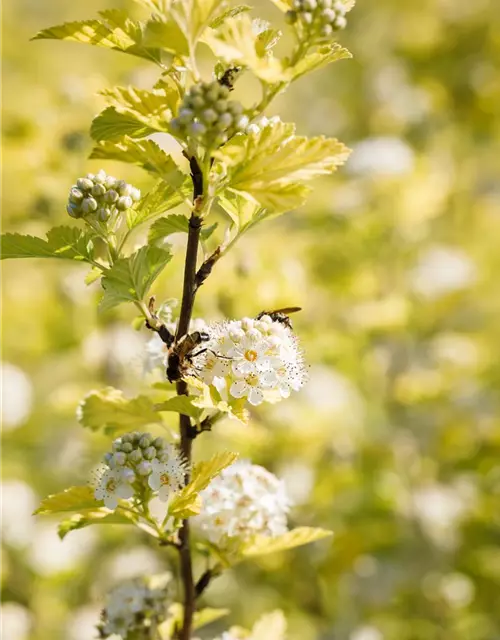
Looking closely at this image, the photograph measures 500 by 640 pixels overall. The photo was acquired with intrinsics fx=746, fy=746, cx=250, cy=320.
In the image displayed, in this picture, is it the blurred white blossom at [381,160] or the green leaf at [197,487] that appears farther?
the blurred white blossom at [381,160]

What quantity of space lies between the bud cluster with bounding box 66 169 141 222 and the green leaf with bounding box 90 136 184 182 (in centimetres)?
3

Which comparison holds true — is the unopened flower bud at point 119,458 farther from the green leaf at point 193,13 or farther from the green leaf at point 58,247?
the green leaf at point 193,13

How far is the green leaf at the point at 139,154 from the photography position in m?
0.53

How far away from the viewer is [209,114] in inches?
19.1

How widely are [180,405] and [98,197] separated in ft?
0.56

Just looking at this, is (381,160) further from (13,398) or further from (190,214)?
(190,214)

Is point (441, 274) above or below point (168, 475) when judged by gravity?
above

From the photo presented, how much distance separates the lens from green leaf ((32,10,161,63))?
52cm

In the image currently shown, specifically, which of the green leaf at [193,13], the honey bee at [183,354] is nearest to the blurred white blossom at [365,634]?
the honey bee at [183,354]

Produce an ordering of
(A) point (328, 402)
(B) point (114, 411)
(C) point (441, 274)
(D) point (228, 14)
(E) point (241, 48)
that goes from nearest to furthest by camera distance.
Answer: (E) point (241, 48), (D) point (228, 14), (B) point (114, 411), (A) point (328, 402), (C) point (441, 274)

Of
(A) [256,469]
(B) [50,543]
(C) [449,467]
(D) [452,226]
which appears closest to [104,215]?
(A) [256,469]

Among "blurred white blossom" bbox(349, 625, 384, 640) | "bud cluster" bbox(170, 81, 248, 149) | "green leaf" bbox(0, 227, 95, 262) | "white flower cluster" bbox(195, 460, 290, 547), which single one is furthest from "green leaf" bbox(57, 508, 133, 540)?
"blurred white blossom" bbox(349, 625, 384, 640)

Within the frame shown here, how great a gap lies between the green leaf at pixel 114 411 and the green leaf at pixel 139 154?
0.24m

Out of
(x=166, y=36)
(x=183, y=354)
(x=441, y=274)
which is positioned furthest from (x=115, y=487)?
(x=441, y=274)
